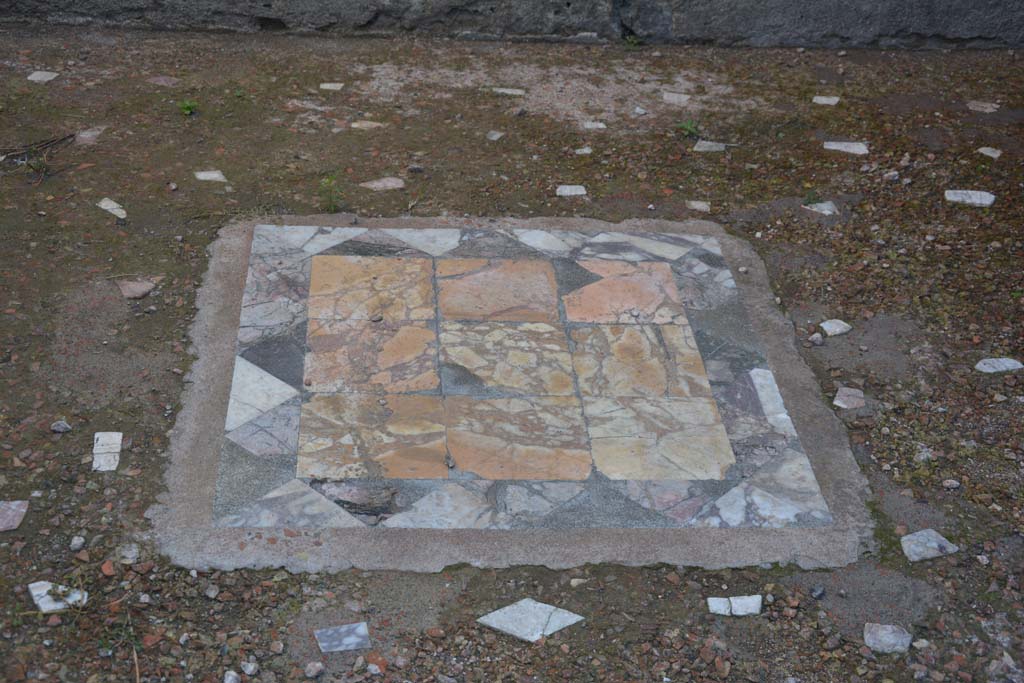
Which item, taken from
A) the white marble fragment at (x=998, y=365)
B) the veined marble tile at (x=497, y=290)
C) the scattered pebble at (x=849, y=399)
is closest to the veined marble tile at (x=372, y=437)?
the veined marble tile at (x=497, y=290)

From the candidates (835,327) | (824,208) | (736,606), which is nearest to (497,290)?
(835,327)

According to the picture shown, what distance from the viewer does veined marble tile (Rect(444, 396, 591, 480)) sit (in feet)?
12.1

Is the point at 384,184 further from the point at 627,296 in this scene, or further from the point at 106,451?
the point at 106,451

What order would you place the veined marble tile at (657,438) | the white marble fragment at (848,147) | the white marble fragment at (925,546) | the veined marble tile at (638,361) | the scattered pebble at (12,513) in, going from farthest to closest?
the white marble fragment at (848,147), the veined marble tile at (638,361), the veined marble tile at (657,438), the white marble fragment at (925,546), the scattered pebble at (12,513)

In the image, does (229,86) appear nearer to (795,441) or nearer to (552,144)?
(552,144)

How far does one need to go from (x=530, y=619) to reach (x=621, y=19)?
5.09 metres

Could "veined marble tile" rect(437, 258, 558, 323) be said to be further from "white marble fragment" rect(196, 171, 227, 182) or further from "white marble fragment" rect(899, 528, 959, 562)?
"white marble fragment" rect(899, 528, 959, 562)

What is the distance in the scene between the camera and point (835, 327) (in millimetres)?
4516

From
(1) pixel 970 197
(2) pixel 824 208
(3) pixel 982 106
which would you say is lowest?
(2) pixel 824 208

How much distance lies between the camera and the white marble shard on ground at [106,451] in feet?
11.6

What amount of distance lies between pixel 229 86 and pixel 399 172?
151cm

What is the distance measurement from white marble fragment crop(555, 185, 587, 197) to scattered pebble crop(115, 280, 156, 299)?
2223 millimetres

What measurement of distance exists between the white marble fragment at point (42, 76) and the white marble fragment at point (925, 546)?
218 inches

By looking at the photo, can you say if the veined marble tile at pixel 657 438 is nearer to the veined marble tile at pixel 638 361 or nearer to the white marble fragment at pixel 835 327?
the veined marble tile at pixel 638 361
